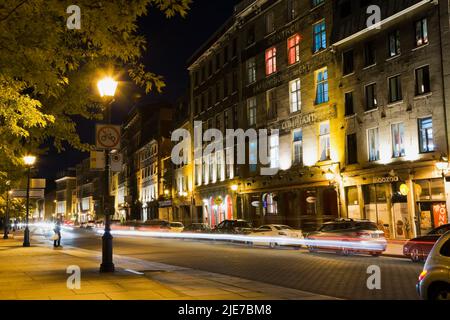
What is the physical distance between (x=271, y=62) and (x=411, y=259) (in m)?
27.6

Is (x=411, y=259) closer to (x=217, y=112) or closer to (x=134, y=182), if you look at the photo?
(x=217, y=112)

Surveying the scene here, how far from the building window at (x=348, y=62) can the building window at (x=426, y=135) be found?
25.0ft

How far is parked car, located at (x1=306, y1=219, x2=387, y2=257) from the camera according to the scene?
79.9ft

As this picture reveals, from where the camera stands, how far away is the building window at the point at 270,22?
45688 millimetres

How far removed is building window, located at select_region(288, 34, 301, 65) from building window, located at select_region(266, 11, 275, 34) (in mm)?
3380

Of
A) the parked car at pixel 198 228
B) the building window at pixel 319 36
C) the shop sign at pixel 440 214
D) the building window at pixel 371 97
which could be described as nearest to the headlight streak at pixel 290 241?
the parked car at pixel 198 228

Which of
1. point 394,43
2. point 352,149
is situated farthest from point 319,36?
point 352,149

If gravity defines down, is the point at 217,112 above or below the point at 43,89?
above

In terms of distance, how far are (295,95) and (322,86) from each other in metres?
3.68

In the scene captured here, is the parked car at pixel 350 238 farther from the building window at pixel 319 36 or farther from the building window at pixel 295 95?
the building window at pixel 319 36

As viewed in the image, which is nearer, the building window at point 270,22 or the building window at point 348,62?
the building window at point 348,62

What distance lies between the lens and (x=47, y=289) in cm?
1195

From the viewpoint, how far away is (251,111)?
4894 centimetres

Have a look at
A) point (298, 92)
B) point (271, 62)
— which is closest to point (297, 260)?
point (298, 92)
